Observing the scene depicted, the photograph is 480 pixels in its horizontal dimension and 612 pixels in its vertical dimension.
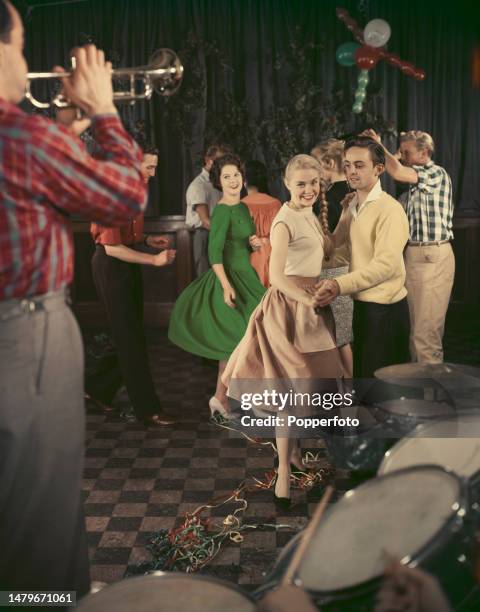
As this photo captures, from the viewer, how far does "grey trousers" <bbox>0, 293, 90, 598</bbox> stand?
4.78 ft

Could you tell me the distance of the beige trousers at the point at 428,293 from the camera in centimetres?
450

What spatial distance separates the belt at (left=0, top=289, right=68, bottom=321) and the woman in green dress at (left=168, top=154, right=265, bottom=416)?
2.50 metres

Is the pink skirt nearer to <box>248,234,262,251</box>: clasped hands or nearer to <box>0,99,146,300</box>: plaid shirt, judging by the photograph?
<box>248,234,262,251</box>: clasped hands

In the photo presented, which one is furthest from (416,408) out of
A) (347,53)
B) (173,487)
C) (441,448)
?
(347,53)

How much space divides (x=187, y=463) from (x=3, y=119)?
241 centimetres

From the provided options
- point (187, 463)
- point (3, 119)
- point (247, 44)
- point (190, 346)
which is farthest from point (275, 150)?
point (3, 119)

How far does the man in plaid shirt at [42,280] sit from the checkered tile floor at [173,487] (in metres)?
0.97

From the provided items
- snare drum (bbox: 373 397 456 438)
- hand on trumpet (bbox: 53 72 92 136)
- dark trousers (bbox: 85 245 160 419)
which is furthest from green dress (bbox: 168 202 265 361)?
hand on trumpet (bbox: 53 72 92 136)

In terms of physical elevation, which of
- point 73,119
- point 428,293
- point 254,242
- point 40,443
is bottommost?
point 428,293

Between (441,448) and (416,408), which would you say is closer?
(441,448)

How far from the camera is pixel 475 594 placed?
133 cm

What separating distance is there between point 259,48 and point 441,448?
219 inches

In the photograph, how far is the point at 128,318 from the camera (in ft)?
12.3

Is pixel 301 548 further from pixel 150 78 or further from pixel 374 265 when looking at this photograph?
pixel 374 265
